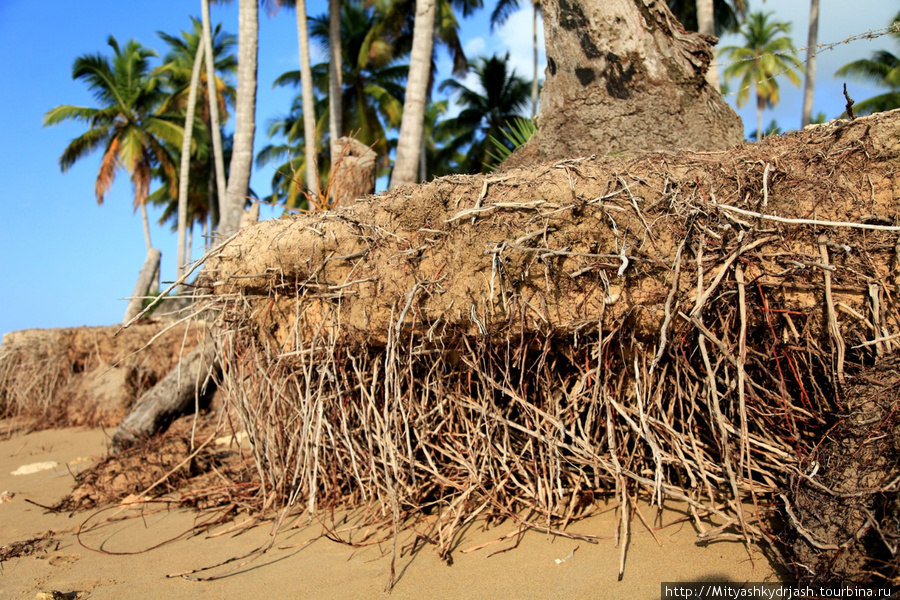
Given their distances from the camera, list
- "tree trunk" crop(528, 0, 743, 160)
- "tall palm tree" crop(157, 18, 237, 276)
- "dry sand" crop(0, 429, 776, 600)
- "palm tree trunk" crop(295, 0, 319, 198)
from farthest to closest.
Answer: "tall palm tree" crop(157, 18, 237, 276) < "palm tree trunk" crop(295, 0, 319, 198) < "tree trunk" crop(528, 0, 743, 160) < "dry sand" crop(0, 429, 776, 600)

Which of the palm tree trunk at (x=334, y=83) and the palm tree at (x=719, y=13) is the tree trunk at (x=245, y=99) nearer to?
the palm tree trunk at (x=334, y=83)

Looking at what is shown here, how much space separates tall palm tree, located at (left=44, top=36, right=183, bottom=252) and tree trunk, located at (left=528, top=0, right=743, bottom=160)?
20691 mm

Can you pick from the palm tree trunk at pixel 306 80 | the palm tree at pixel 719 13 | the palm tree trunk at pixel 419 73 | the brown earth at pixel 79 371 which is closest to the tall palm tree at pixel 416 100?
the palm tree trunk at pixel 419 73

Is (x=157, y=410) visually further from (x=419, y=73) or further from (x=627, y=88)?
(x=627, y=88)

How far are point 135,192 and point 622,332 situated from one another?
26.9 meters

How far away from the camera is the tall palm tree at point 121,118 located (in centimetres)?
2147

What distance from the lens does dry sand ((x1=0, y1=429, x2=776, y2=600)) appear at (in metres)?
2.49

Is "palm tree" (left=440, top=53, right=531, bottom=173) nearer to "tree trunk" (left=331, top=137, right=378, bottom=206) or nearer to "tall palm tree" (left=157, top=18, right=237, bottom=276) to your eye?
"tall palm tree" (left=157, top=18, right=237, bottom=276)

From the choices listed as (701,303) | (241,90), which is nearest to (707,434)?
(701,303)

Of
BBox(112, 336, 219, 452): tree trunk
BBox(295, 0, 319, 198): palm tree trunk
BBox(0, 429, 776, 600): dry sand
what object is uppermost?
BBox(295, 0, 319, 198): palm tree trunk

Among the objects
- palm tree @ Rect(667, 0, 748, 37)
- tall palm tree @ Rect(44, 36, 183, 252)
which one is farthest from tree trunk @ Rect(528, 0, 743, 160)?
tall palm tree @ Rect(44, 36, 183, 252)

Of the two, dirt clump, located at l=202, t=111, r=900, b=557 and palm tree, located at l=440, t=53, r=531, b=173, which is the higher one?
palm tree, located at l=440, t=53, r=531, b=173

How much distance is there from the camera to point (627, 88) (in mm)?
4172

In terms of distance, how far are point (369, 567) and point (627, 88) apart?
3.53m
